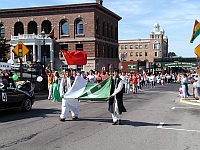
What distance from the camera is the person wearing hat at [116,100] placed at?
9.67 metres

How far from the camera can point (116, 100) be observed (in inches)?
384

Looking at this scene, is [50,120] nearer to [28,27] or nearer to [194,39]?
[194,39]

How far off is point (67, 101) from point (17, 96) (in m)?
2.96

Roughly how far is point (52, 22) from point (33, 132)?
44.6 m

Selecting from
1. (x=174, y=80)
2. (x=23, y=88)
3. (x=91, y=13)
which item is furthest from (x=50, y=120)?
(x=174, y=80)

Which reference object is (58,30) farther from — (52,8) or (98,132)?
(98,132)

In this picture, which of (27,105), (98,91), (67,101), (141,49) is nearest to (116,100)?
(98,91)

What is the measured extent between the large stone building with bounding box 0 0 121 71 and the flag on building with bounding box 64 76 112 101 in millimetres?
39786

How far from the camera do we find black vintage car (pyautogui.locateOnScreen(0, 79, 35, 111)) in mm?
11359

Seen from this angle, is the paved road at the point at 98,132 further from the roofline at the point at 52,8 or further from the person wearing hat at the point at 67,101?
the roofline at the point at 52,8

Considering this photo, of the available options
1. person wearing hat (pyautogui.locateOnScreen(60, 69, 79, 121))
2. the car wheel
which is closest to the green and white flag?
person wearing hat (pyautogui.locateOnScreen(60, 69, 79, 121))

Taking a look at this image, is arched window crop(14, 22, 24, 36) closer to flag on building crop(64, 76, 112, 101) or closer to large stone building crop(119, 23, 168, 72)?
flag on building crop(64, 76, 112, 101)

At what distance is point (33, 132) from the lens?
8648mm

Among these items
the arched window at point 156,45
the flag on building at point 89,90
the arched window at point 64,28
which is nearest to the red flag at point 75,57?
the flag on building at point 89,90
